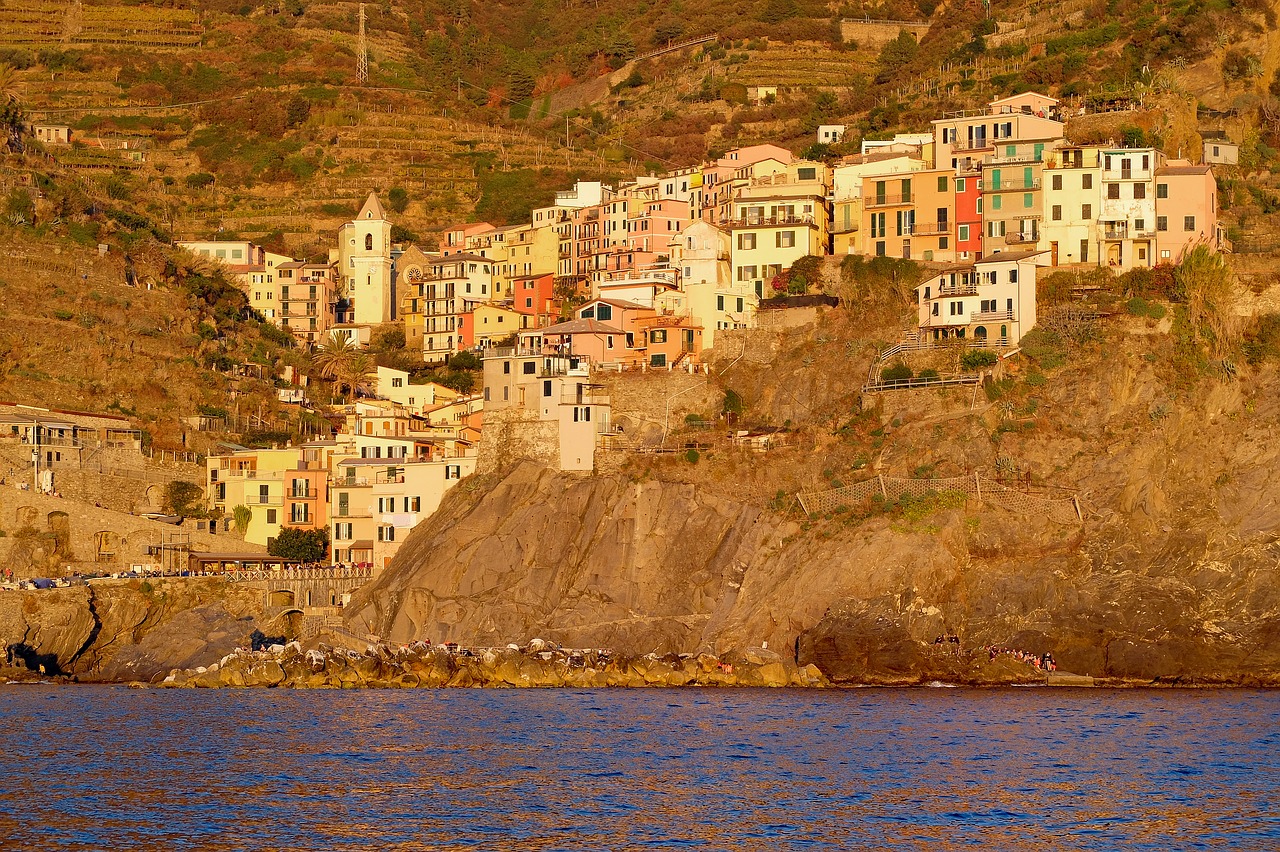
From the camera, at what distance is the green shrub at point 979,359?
77875mm

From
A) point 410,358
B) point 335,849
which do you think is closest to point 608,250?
point 410,358

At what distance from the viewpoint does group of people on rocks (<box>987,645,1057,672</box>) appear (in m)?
67.9

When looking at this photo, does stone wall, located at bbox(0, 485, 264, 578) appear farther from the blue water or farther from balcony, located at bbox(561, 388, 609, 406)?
balcony, located at bbox(561, 388, 609, 406)

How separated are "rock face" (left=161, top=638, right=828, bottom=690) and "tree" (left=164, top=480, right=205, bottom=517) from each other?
16.2 meters

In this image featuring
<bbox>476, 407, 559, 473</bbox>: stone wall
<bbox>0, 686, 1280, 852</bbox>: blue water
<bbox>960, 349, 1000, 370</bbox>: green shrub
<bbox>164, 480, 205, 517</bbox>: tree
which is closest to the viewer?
<bbox>0, 686, 1280, 852</bbox>: blue water

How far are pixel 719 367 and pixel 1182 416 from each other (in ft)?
69.8

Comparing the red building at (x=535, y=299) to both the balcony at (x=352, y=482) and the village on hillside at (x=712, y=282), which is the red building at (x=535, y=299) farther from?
the balcony at (x=352, y=482)

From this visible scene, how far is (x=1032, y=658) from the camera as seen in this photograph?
67.9m

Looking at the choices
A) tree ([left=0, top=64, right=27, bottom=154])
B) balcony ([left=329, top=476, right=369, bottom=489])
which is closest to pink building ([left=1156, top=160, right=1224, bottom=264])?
balcony ([left=329, top=476, right=369, bottom=489])

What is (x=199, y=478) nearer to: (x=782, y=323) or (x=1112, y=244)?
(x=782, y=323)

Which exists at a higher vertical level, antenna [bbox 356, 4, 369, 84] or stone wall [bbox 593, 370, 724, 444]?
antenna [bbox 356, 4, 369, 84]

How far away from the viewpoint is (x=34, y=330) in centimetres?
9956

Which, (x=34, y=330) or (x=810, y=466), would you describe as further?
(x=34, y=330)

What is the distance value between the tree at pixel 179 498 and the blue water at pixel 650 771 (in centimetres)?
2361
